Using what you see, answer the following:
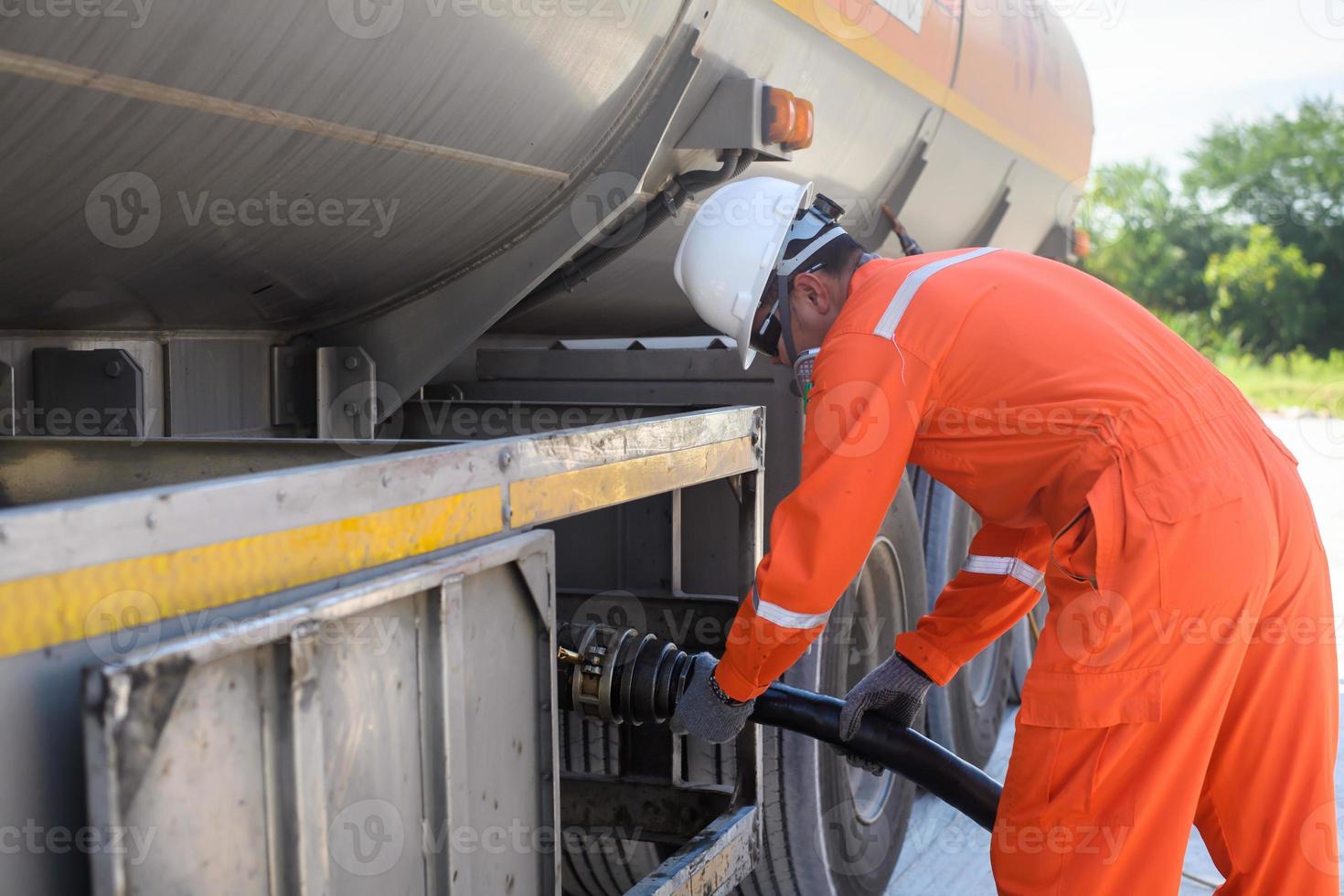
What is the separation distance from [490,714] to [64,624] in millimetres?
684

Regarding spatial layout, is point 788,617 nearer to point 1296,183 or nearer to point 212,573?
point 212,573

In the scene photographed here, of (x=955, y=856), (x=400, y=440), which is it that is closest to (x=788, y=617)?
(x=400, y=440)

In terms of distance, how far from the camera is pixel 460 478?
5.12ft

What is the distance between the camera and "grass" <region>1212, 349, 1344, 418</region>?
16953 mm

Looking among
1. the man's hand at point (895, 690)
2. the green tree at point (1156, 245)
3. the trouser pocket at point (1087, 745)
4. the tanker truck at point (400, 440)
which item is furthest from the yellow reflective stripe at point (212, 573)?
the green tree at point (1156, 245)

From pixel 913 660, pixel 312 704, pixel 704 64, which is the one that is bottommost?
pixel 913 660

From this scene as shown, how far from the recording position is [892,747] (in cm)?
230

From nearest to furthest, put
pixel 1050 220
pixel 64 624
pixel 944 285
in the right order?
pixel 64 624
pixel 944 285
pixel 1050 220

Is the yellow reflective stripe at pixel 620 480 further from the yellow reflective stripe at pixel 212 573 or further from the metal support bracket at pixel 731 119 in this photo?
the metal support bracket at pixel 731 119

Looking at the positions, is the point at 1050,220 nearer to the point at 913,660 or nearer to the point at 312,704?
the point at 913,660

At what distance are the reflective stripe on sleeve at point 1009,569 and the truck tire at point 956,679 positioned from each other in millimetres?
1483

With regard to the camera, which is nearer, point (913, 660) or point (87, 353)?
point (87, 353)

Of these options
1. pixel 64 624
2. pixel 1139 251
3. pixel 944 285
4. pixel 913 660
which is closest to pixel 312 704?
pixel 64 624

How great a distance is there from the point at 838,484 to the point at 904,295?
0.35m
